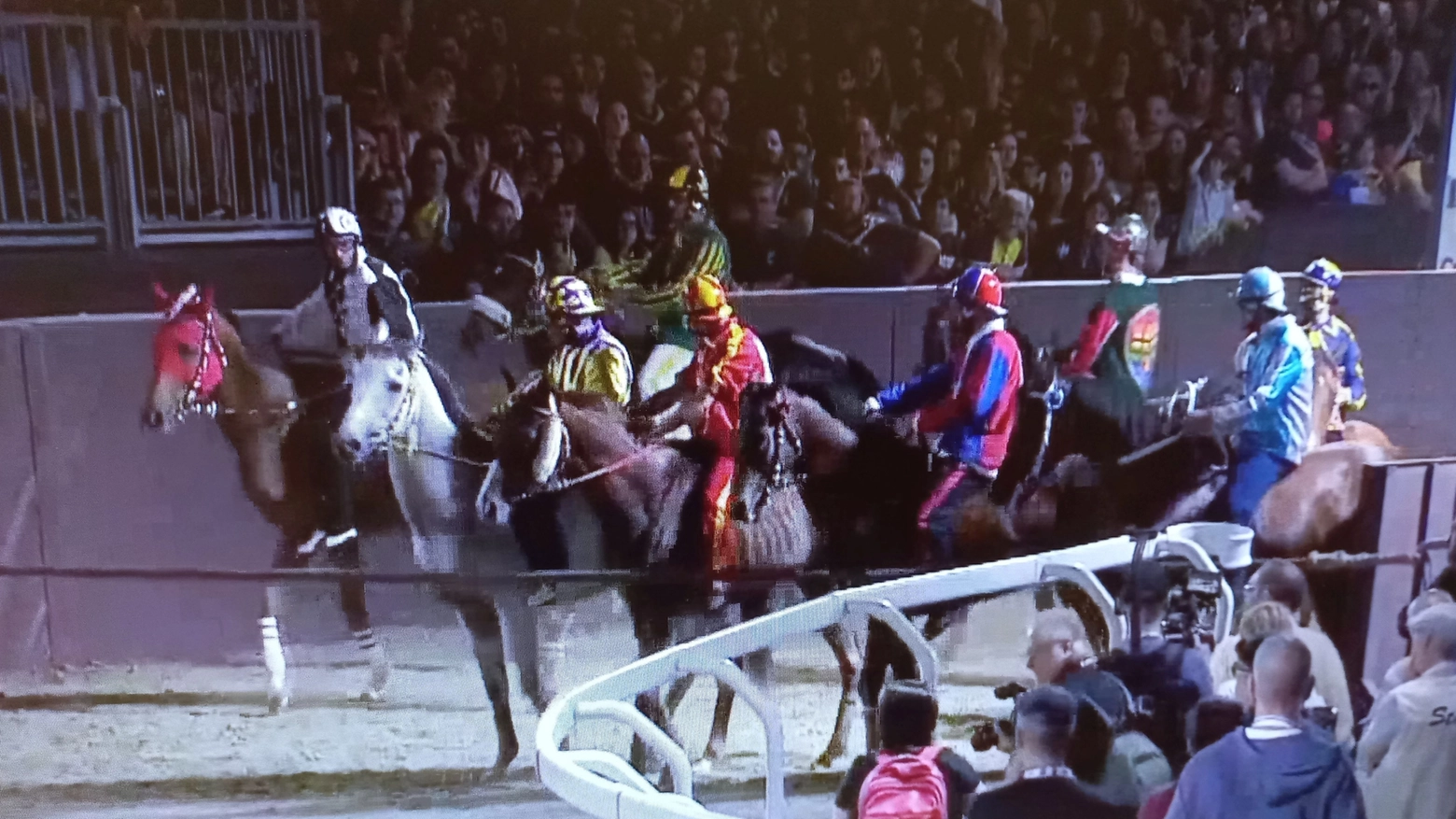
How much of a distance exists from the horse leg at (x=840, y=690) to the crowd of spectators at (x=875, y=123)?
66 centimetres

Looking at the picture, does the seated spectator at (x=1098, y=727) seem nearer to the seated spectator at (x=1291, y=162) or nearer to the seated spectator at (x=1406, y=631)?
the seated spectator at (x=1406, y=631)

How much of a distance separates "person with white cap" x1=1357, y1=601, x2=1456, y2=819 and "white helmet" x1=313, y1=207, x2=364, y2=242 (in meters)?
2.05

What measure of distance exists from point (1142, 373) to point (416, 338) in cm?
133

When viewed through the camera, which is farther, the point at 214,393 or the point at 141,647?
the point at 141,647

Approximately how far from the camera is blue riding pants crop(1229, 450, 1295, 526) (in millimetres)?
2010

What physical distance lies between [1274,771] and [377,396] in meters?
1.71

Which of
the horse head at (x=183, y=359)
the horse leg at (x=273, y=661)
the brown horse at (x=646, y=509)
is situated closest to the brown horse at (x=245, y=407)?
the horse head at (x=183, y=359)

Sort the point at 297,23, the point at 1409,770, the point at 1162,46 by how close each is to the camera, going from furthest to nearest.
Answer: the point at 1409,770 < the point at 1162,46 < the point at 297,23

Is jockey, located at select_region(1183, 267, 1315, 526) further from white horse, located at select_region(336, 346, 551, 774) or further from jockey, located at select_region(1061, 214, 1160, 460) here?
white horse, located at select_region(336, 346, 551, 774)

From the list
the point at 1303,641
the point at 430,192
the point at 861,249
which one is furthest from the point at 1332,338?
the point at 430,192

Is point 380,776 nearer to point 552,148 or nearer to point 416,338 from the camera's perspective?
point 416,338

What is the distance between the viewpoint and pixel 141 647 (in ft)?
6.41

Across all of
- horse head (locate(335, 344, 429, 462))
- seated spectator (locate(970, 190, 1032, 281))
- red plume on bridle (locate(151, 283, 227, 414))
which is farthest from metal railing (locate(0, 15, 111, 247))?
seated spectator (locate(970, 190, 1032, 281))

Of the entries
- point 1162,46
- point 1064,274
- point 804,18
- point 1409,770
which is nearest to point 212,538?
point 804,18
